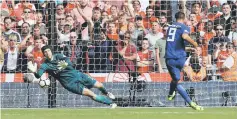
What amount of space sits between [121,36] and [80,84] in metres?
1.74

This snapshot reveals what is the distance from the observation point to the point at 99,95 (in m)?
13.4

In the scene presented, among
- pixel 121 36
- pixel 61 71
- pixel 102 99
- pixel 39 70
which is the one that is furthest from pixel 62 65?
pixel 121 36

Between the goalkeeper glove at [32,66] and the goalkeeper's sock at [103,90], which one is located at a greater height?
the goalkeeper glove at [32,66]

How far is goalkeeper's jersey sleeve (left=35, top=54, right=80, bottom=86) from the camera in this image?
13289 millimetres

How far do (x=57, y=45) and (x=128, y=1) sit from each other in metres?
2.10

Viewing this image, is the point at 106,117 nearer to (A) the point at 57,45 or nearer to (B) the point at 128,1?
(A) the point at 57,45

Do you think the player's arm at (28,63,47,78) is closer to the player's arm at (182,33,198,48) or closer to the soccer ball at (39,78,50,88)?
the soccer ball at (39,78,50,88)

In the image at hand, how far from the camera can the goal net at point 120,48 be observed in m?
13.7

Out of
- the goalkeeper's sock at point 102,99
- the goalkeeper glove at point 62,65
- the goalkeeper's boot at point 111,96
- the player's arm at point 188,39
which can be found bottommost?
the goalkeeper's sock at point 102,99

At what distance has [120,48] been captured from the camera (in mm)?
14500

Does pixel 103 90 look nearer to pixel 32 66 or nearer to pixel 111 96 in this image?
pixel 111 96

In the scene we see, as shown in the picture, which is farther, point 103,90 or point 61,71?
point 61,71

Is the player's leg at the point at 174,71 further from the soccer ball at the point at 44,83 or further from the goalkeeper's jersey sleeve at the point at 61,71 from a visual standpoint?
the soccer ball at the point at 44,83

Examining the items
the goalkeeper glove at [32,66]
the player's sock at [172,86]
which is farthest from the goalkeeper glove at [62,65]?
the player's sock at [172,86]
